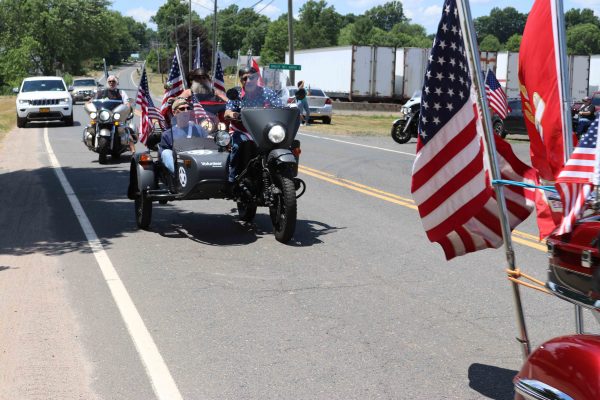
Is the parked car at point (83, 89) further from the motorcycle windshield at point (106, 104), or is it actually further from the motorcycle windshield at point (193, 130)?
the motorcycle windshield at point (193, 130)

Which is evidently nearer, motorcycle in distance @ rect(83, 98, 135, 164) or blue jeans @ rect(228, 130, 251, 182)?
blue jeans @ rect(228, 130, 251, 182)

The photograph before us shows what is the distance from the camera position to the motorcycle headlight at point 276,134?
28.6 ft

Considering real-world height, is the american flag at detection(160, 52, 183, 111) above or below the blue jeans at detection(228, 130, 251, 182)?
above

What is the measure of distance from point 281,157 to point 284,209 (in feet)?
1.91

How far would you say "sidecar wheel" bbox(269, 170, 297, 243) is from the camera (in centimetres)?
852

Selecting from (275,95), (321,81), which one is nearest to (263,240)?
(275,95)

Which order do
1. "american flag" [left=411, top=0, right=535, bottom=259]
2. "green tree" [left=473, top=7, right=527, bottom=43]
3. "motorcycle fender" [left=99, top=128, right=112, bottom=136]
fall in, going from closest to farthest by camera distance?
"american flag" [left=411, top=0, right=535, bottom=259]
"motorcycle fender" [left=99, top=128, right=112, bottom=136]
"green tree" [left=473, top=7, right=527, bottom=43]

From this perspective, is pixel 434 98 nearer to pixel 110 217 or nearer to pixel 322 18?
pixel 110 217

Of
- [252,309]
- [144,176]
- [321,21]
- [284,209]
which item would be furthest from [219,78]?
[321,21]

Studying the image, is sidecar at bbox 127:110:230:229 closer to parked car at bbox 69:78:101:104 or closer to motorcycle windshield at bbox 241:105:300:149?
motorcycle windshield at bbox 241:105:300:149

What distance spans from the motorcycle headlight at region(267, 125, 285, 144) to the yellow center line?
2844 mm

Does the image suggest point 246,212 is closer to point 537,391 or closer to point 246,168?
point 246,168

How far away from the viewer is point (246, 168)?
A: 8.97 metres

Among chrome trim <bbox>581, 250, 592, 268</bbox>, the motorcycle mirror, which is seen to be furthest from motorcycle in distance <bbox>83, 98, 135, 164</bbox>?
chrome trim <bbox>581, 250, 592, 268</bbox>
